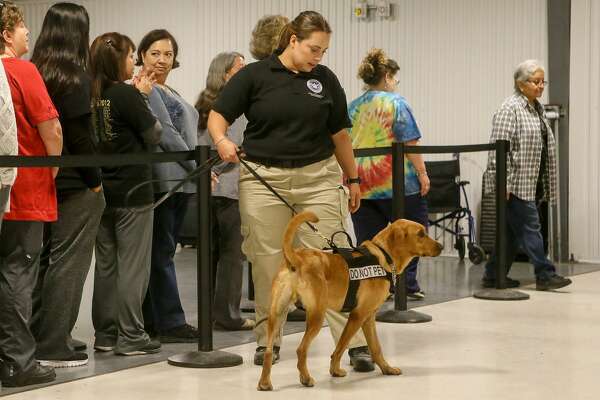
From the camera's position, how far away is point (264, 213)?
4.71 meters

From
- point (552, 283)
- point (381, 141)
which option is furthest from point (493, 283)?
point (381, 141)

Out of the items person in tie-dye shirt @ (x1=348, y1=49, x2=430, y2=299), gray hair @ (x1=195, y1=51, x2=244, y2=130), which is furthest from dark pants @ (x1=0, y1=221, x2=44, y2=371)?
person in tie-dye shirt @ (x1=348, y1=49, x2=430, y2=299)

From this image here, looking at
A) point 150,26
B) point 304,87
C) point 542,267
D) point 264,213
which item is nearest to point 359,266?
point 264,213

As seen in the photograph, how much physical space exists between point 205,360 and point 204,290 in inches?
12.1

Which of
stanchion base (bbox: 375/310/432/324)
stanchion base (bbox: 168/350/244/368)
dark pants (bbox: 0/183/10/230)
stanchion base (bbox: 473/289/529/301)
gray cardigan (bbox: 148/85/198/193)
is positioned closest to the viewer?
dark pants (bbox: 0/183/10/230)

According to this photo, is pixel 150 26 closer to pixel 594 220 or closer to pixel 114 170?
pixel 594 220

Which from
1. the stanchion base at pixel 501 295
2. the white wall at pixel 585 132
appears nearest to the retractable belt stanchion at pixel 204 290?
the stanchion base at pixel 501 295

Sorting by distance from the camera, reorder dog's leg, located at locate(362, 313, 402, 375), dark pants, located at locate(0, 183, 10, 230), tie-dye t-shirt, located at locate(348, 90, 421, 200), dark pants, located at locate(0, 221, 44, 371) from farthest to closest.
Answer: tie-dye t-shirt, located at locate(348, 90, 421, 200), dog's leg, located at locate(362, 313, 402, 375), dark pants, located at locate(0, 221, 44, 371), dark pants, located at locate(0, 183, 10, 230)

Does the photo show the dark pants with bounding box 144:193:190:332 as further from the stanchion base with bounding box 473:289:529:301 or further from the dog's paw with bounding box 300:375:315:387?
the stanchion base with bounding box 473:289:529:301

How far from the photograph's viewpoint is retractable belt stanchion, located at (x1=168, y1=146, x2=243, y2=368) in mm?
4875

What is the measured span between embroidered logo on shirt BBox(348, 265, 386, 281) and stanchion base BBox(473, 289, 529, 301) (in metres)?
2.67

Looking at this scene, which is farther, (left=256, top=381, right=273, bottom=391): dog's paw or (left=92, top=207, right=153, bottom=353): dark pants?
(left=92, top=207, right=153, bottom=353): dark pants

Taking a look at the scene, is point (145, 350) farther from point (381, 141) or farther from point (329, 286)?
point (381, 141)

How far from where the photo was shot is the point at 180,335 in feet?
18.1
